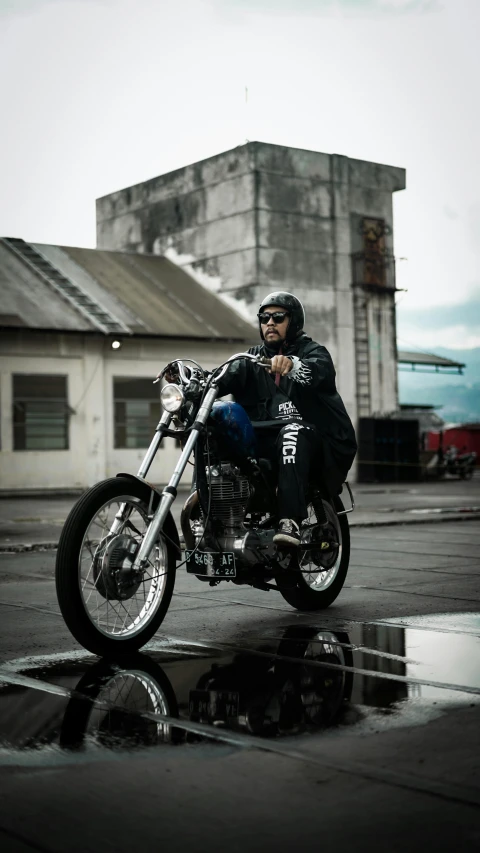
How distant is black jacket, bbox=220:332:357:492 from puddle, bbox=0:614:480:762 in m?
1.17

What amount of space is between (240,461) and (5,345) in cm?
2236

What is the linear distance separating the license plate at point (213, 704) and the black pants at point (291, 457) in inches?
69.3

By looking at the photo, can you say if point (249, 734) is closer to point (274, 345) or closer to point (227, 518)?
point (227, 518)

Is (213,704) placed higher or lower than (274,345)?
lower

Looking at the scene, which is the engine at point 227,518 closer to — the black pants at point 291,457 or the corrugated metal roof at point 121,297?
the black pants at point 291,457

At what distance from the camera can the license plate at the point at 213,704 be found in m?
4.11

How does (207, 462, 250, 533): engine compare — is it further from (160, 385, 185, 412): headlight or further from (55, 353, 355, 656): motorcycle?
(160, 385, 185, 412): headlight

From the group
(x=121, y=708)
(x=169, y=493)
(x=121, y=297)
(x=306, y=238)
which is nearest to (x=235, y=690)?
(x=121, y=708)

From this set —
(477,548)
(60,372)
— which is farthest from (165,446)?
(477,548)

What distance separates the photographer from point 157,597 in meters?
5.60

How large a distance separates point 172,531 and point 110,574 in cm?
52

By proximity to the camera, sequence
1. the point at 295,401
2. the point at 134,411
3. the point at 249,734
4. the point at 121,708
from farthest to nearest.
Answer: the point at 134,411
the point at 295,401
the point at 121,708
the point at 249,734

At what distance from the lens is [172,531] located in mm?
5695

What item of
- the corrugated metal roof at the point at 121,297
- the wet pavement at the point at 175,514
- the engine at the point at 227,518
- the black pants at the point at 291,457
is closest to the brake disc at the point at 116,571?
the engine at the point at 227,518
